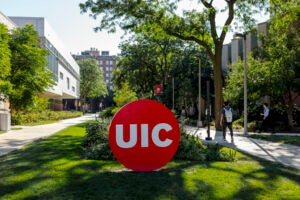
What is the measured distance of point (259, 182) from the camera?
6.90 m

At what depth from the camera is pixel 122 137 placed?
7176mm

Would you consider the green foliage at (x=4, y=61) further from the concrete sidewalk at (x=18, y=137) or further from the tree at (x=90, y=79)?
the tree at (x=90, y=79)

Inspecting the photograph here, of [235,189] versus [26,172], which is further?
[26,172]

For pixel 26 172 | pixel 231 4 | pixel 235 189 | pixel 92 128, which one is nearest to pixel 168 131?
pixel 235 189

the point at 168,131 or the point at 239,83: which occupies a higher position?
the point at 239,83

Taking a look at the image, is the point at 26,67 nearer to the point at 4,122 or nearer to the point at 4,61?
the point at 4,122

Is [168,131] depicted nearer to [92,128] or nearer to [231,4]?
[92,128]

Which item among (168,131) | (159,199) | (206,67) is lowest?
(159,199)

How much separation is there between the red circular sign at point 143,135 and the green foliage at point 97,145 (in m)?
2.16

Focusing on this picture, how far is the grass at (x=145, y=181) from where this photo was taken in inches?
235

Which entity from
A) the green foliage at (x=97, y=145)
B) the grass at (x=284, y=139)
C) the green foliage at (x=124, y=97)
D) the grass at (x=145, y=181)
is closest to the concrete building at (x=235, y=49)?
the green foliage at (x=124, y=97)

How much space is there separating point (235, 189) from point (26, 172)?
4.01m

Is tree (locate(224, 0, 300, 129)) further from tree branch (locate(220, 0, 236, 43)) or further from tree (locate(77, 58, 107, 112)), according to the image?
tree (locate(77, 58, 107, 112))

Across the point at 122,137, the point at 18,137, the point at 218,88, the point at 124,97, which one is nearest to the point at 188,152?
the point at 122,137
